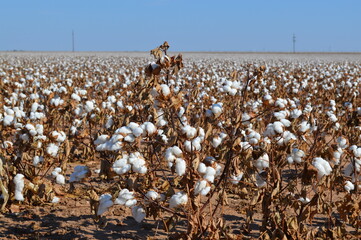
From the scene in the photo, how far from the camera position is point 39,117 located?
16.4ft

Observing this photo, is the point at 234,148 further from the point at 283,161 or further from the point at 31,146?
the point at 31,146

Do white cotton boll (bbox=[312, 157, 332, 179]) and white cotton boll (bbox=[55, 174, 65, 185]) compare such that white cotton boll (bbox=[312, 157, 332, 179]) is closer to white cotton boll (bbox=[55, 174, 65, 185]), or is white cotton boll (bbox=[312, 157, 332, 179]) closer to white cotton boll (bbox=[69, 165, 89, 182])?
white cotton boll (bbox=[69, 165, 89, 182])

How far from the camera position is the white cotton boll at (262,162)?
3.22 m

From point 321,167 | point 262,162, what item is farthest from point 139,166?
point 321,167

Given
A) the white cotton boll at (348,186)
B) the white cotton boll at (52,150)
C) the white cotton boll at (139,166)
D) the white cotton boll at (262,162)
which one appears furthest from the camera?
the white cotton boll at (52,150)

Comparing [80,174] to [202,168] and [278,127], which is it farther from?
[278,127]

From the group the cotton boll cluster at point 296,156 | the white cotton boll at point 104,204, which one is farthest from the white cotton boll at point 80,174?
the cotton boll cluster at point 296,156

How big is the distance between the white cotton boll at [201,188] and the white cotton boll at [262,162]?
2.23ft

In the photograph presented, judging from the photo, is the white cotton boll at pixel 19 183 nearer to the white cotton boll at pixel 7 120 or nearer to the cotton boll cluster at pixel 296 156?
the white cotton boll at pixel 7 120

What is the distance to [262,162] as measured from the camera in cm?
323

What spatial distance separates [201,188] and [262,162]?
2.37ft

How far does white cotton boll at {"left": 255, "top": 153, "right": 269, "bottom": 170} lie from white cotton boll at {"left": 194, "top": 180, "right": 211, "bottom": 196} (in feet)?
2.23

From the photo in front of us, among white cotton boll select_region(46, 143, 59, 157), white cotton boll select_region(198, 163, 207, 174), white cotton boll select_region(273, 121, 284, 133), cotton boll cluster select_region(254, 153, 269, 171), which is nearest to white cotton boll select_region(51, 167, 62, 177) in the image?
white cotton boll select_region(46, 143, 59, 157)

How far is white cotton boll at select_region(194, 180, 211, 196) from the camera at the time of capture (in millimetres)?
2682
